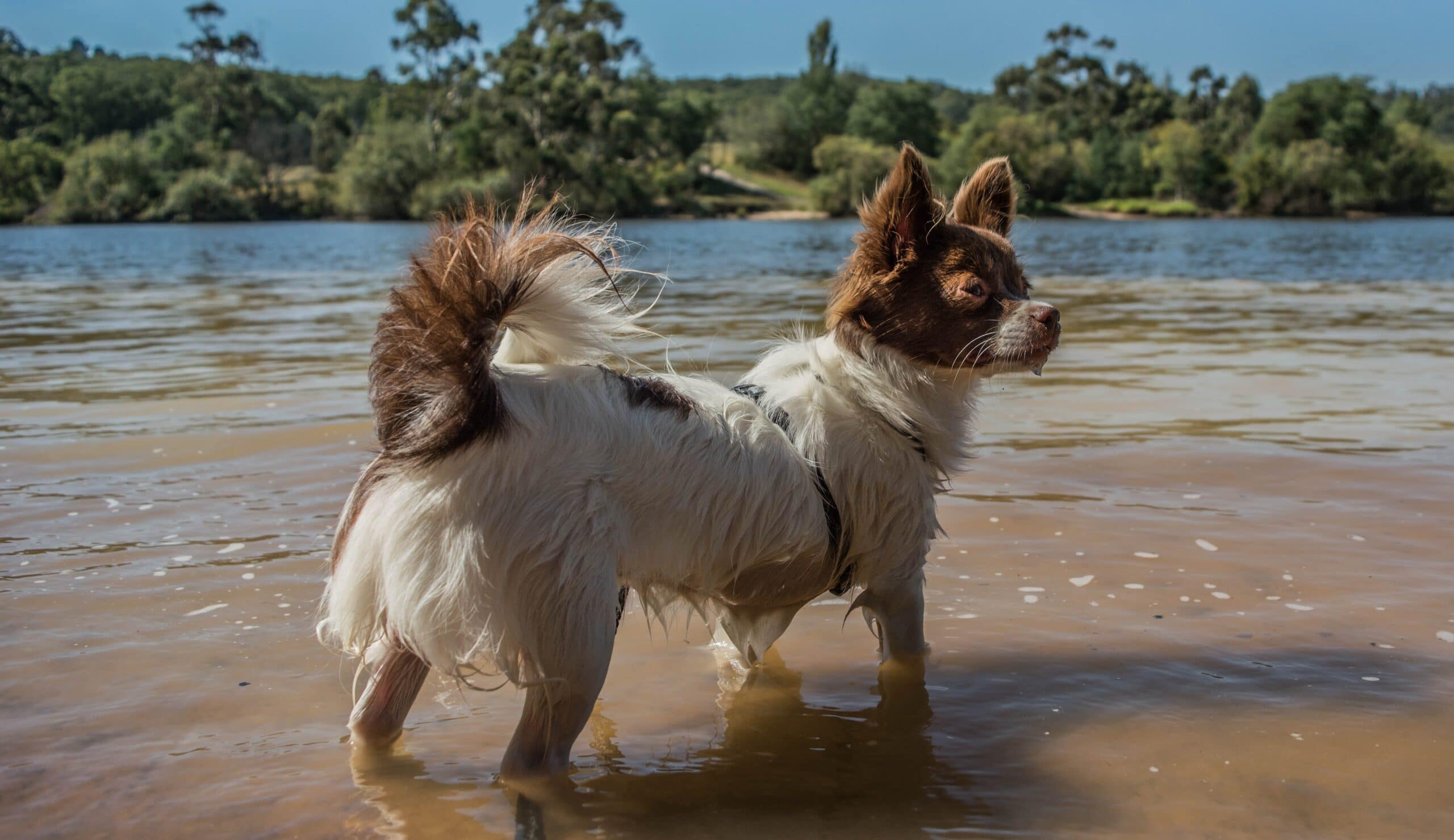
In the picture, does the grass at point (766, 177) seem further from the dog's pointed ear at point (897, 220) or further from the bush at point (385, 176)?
the dog's pointed ear at point (897, 220)

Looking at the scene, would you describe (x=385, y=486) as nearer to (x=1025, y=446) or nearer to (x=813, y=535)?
(x=813, y=535)

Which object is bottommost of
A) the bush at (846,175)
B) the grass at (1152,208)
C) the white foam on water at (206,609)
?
the white foam on water at (206,609)

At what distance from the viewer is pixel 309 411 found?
32.2 feet

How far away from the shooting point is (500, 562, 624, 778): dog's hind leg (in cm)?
350

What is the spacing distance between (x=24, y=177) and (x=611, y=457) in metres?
124

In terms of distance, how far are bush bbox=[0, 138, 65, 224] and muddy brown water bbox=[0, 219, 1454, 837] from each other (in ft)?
352

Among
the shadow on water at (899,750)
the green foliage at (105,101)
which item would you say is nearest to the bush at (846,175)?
the shadow on water at (899,750)

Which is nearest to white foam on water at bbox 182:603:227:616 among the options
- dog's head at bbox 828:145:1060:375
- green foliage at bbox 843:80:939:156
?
dog's head at bbox 828:145:1060:375

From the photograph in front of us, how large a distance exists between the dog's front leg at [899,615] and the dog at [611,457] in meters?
0.01

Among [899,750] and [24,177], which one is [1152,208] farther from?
[899,750]

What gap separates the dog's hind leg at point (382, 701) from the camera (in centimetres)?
407

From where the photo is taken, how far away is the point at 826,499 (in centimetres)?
424

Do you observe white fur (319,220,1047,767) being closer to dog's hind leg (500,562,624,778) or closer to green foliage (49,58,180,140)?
dog's hind leg (500,562,624,778)

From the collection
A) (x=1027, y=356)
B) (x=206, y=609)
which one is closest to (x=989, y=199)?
(x=1027, y=356)
